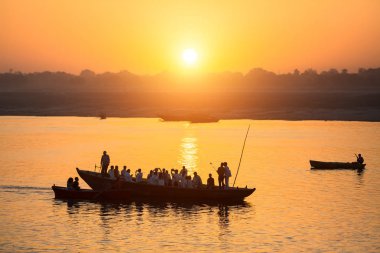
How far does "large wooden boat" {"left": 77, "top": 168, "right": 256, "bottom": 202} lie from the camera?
163ft

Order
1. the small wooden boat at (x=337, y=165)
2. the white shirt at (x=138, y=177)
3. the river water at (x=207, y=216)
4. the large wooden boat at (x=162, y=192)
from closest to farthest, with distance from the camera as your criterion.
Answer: the river water at (x=207, y=216)
the large wooden boat at (x=162, y=192)
the white shirt at (x=138, y=177)
the small wooden boat at (x=337, y=165)

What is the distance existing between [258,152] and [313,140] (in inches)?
1211

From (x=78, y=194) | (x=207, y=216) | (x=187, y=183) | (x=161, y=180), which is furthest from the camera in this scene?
(x=161, y=180)

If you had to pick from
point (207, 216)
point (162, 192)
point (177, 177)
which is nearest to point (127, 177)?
point (162, 192)

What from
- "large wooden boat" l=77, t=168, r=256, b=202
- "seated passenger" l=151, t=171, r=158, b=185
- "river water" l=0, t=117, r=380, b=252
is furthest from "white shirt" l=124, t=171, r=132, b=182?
"river water" l=0, t=117, r=380, b=252

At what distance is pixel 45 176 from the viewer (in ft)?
220

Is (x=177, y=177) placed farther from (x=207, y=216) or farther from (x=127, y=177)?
(x=207, y=216)

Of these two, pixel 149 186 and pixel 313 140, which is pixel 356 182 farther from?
pixel 313 140

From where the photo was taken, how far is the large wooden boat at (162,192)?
163 feet

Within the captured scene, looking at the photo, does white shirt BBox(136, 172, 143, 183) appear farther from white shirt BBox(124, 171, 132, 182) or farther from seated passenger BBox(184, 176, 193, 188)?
seated passenger BBox(184, 176, 193, 188)

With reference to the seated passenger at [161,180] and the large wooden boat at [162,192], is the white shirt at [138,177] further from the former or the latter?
the seated passenger at [161,180]

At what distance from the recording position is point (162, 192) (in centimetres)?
4988

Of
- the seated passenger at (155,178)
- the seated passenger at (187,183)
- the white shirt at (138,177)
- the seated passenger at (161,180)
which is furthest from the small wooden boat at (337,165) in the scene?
the white shirt at (138,177)

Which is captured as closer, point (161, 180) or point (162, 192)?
point (162, 192)
